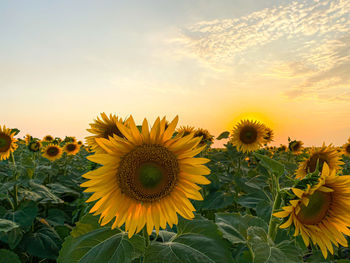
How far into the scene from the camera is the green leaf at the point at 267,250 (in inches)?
57.1

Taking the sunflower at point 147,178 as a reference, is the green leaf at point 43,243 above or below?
below

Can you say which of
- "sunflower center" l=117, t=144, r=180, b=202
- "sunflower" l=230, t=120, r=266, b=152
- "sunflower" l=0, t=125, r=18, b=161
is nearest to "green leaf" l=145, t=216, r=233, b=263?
"sunflower center" l=117, t=144, r=180, b=202

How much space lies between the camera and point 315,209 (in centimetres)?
181

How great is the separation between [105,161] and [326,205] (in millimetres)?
1540

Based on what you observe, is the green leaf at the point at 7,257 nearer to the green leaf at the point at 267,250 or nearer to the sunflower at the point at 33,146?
the green leaf at the point at 267,250

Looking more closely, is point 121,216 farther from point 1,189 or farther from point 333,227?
point 1,189

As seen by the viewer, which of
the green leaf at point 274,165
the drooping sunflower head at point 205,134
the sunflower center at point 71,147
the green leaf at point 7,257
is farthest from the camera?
the sunflower center at point 71,147

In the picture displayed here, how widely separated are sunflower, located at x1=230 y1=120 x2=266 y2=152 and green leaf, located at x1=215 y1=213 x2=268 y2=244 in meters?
3.82

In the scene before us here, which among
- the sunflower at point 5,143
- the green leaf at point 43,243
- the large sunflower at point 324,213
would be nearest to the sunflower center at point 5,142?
the sunflower at point 5,143

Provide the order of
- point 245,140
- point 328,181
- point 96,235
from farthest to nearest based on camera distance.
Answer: point 245,140, point 328,181, point 96,235

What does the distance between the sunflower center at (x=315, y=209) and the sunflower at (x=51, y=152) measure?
893 centimetres

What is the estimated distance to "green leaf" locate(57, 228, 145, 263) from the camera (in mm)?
1463

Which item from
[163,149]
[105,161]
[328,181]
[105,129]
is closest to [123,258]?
[105,161]

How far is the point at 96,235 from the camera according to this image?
1.64m
